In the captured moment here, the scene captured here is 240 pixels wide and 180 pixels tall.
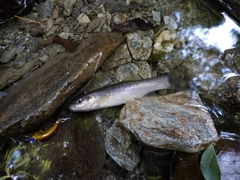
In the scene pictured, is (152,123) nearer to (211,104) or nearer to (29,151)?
(211,104)

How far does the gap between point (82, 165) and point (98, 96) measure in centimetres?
93

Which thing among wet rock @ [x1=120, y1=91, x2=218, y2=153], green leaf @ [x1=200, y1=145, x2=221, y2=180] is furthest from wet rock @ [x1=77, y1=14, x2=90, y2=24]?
green leaf @ [x1=200, y1=145, x2=221, y2=180]

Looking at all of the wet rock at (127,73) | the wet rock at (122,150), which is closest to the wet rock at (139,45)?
the wet rock at (127,73)

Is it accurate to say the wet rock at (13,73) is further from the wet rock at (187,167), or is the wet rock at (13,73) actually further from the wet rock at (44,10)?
the wet rock at (187,167)

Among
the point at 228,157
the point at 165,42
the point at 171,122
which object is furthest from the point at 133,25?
the point at 228,157

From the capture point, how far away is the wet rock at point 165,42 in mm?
4488

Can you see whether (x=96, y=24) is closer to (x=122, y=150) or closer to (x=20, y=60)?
(x=20, y=60)

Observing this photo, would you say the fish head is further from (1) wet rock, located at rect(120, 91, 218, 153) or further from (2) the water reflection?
(2) the water reflection

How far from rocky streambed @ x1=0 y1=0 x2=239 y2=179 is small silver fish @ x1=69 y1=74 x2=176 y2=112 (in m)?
0.13

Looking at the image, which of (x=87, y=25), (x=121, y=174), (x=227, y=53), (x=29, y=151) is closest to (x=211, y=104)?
(x=227, y=53)

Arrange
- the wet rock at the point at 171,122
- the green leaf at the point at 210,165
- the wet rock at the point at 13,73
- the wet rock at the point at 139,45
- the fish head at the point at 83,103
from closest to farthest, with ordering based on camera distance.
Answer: the green leaf at the point at 210,165, the wet rock at the point at 171,122, the fish head at the point at 83,103, the wet rock at the point at 13,73, the wet rock at the point at 139,45

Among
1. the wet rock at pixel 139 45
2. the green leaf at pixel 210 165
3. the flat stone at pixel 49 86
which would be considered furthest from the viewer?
the wet rock at pixel 139 45

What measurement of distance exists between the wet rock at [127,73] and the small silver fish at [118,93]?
0.96 ft

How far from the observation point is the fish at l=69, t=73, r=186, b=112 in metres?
3.79
